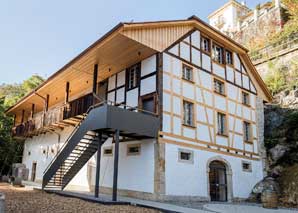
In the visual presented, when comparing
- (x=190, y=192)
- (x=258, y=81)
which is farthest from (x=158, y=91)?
(x=258, y=81)

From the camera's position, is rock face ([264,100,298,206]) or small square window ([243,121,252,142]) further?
small square window ([243,121,252,142])

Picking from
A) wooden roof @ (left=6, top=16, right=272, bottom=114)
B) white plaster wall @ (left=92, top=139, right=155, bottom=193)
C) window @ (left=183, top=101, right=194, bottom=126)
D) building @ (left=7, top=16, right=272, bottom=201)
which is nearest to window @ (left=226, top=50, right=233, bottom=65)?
building @ (left=7, top=16, right=272, bottom=201)

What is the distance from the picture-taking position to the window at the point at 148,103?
12.0 meters

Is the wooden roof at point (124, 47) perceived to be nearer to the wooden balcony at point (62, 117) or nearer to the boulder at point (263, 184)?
the wooden balcony at point (62, 117)

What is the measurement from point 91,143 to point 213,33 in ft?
27.6

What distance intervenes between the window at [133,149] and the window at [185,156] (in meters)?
1.74

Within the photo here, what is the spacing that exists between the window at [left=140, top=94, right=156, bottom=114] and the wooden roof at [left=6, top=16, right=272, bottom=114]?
76.6 inches

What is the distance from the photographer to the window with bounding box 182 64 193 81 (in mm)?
13284

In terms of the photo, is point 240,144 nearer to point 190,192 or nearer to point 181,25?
point 190,192

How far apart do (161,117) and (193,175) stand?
2.97m

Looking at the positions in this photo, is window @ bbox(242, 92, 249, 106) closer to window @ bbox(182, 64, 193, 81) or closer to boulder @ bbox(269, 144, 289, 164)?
boulder @ bbox(269, 144, 289, 164)

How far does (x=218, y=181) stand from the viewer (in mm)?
13945

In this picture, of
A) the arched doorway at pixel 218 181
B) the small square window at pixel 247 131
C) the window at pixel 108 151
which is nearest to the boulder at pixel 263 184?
the arched doorway at pixel 218 181

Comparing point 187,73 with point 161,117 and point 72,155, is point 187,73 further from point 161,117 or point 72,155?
point 72,155
